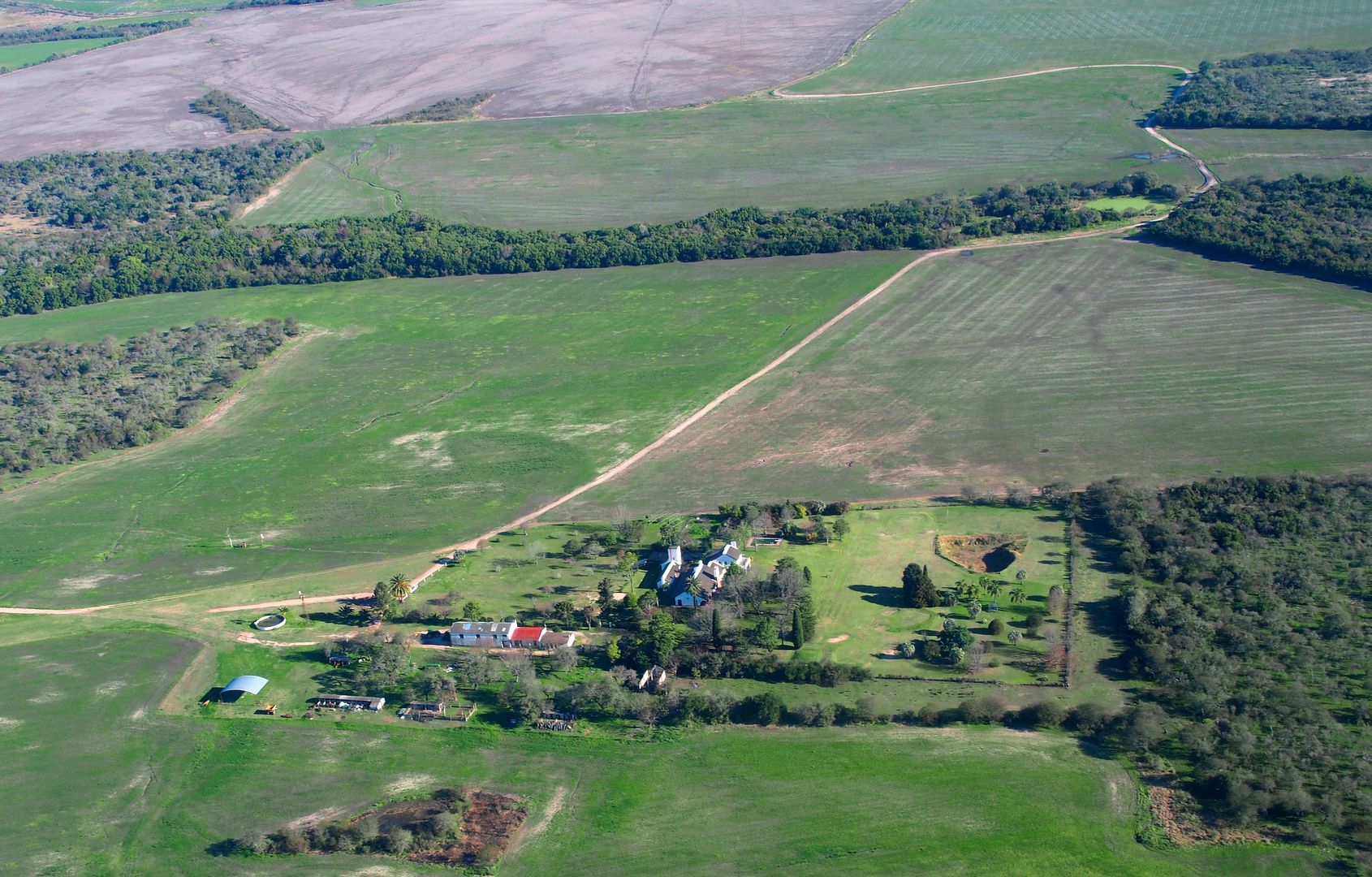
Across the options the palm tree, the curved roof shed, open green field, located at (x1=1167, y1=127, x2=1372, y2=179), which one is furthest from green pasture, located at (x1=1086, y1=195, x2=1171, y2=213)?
the curved roof shed

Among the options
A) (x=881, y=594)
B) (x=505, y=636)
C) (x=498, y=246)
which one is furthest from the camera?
(x=498, y=246)

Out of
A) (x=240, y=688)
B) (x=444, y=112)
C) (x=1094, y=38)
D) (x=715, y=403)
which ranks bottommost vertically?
(x=240, y=688)

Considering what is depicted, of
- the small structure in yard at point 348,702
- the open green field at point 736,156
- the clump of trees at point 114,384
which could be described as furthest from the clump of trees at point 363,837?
the open green field at point 736,156

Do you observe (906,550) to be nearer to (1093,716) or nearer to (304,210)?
(1093,716)

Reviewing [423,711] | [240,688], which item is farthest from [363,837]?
[240,688]

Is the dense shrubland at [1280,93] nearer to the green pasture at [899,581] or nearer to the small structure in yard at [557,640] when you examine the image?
the green pasture at [899,581]

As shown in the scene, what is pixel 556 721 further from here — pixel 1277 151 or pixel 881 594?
pixel 1277 151

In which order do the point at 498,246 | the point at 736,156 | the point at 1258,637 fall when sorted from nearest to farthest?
the point at 1258,637 → the point at 498,246 → the point at 736,156

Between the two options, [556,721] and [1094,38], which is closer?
[556,721]
